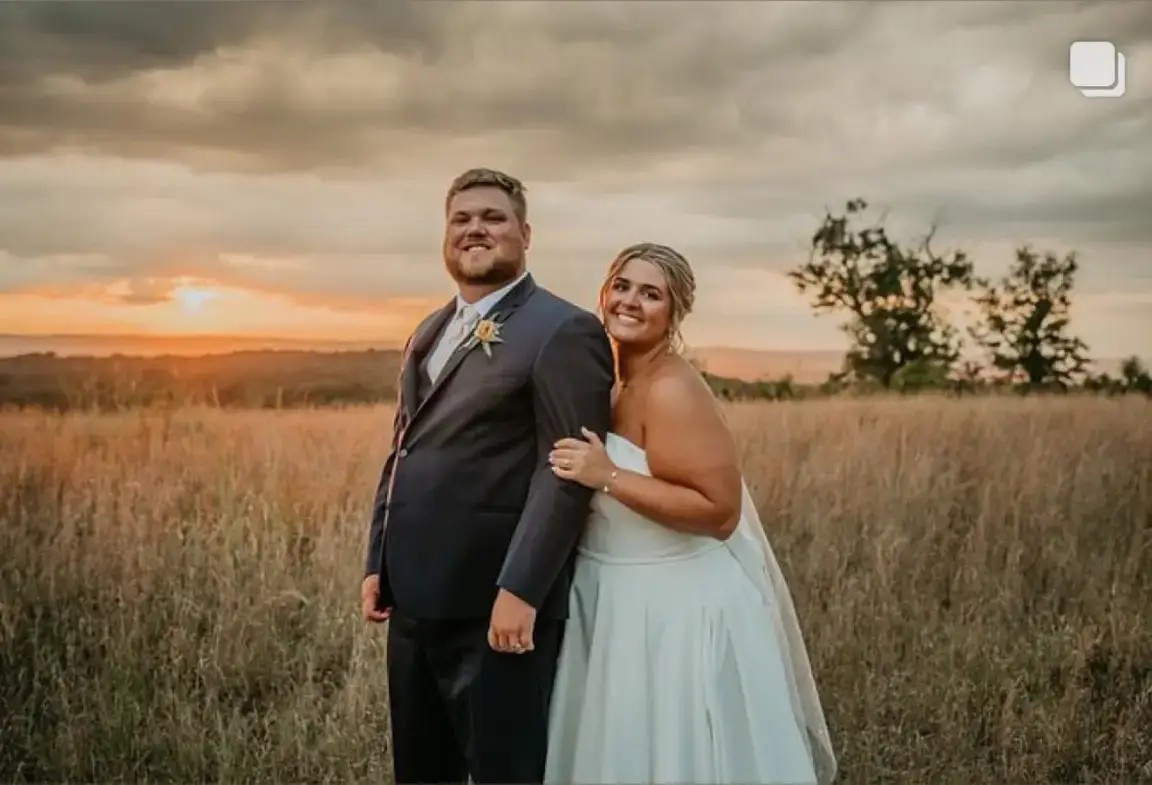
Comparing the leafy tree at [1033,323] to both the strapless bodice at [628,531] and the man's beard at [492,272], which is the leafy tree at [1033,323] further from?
the man's beard at [492,272]

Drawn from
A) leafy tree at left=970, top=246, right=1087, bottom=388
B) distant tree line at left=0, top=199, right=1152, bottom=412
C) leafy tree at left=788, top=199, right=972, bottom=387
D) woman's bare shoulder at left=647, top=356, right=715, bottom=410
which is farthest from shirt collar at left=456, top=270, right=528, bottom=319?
leafy tree at left=970, top=246, right=1087, bottom=388

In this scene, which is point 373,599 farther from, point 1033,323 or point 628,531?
point 1033,323

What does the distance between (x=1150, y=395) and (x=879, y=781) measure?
106cm

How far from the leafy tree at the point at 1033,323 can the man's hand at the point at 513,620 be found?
4.12ft

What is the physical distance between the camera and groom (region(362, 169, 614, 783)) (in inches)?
86.0

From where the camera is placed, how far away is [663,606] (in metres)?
2.28

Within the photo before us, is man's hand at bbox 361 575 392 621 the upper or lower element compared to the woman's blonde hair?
lower

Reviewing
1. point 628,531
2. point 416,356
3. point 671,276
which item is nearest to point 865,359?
point 671,276

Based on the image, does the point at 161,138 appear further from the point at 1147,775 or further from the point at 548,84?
the point at 1147,775

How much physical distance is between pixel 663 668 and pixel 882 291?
1.02m

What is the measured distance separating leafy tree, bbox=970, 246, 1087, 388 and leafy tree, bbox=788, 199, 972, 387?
78 mm

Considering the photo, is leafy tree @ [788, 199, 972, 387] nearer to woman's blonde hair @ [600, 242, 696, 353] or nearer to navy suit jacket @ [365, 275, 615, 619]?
woman's blonde hair @ [600, 242, 696, 353]

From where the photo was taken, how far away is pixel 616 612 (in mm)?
2289

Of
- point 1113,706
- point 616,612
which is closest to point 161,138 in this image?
point 616,612
